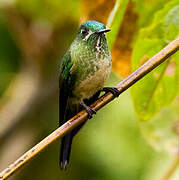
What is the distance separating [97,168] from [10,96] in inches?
52.1

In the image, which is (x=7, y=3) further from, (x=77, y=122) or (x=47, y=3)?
(x=77, y=122)

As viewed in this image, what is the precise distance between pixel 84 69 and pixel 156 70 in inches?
31.6

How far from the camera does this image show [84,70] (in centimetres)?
274

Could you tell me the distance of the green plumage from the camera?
105 inches

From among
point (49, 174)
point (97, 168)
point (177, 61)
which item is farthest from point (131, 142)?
point (177, 61)

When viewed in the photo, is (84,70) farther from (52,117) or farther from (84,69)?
(52,117)

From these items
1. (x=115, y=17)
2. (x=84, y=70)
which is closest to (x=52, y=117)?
(x=84, y=70)

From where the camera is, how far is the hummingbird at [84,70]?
2.67 m

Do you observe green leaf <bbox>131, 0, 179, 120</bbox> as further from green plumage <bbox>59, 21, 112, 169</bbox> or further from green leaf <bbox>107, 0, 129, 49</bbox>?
green plumage <bbox>59, 21, 112, 169</bbox>

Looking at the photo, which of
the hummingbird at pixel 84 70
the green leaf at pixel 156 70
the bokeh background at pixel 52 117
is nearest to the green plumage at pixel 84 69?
the hummingbird at pixel 84 70

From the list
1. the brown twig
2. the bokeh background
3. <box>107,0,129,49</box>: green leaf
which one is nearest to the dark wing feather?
the bokeh background

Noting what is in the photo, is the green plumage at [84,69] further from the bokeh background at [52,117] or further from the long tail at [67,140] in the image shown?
the bokeh background at [52,117]

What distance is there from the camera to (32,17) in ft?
14.3

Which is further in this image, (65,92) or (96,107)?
(65,92)
